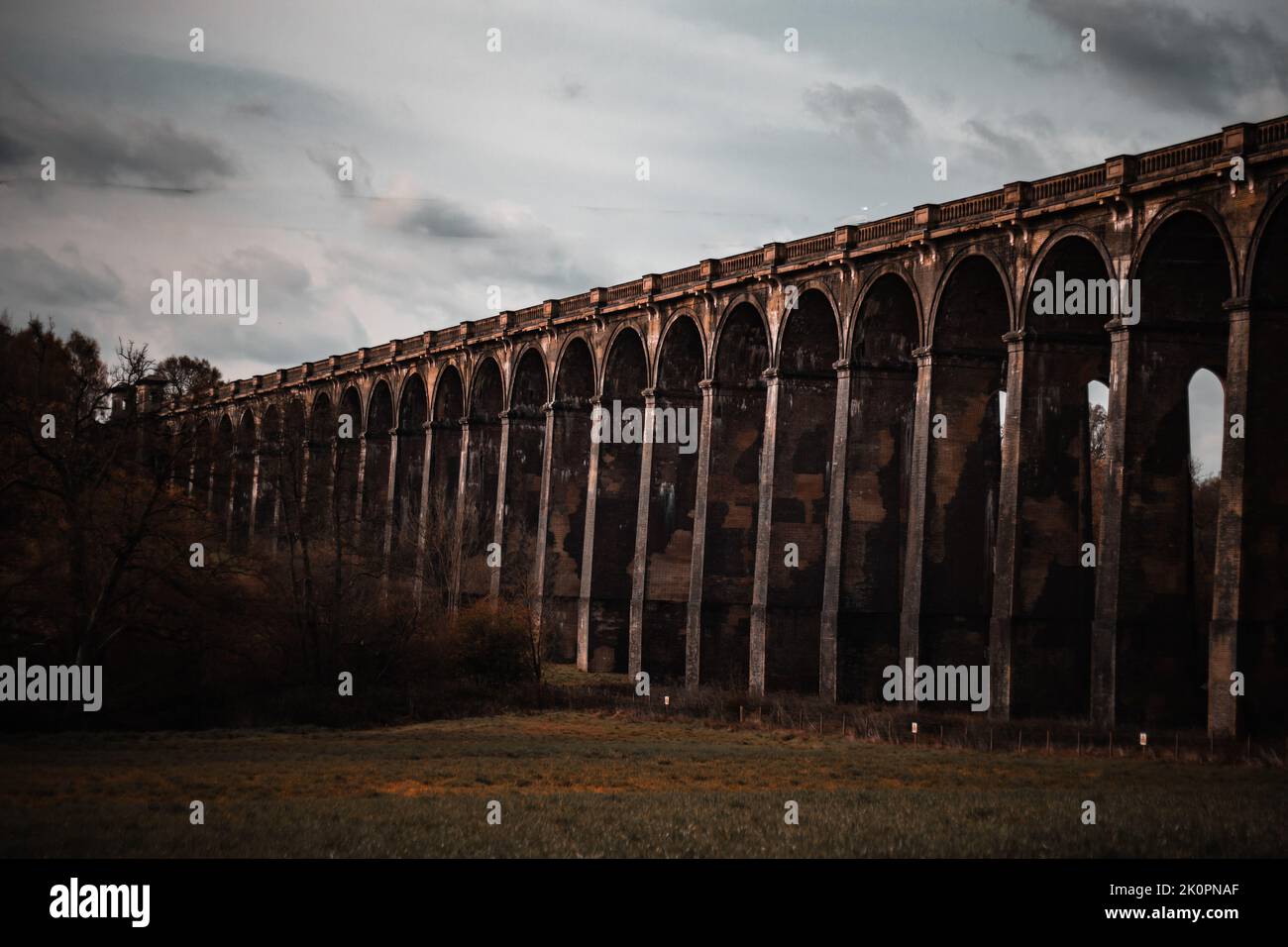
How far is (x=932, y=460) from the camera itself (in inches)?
1319

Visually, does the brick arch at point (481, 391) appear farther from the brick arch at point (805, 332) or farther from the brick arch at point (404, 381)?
the brick arch at point (805, 332)

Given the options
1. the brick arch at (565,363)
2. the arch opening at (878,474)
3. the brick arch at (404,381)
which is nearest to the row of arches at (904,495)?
the arch opening at (878,474)

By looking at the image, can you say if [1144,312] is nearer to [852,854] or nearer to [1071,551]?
[1071,551]

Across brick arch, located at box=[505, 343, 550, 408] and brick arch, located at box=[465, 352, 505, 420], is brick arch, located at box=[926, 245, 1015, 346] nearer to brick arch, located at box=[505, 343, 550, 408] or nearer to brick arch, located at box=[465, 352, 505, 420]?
brick arch, located at box=[505, 343, 550, 408]

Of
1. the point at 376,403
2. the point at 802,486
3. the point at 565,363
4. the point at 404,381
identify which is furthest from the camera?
the point at 376,403

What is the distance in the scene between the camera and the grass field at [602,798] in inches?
541

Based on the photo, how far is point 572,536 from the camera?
49.2 m

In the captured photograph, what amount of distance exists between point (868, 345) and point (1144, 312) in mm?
8966

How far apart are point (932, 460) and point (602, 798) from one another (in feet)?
57.9

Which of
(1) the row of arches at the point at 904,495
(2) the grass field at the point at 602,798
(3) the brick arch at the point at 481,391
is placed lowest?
(2) the grass field at the point at 602,798

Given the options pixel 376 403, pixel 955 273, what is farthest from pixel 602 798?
pixel 376 403

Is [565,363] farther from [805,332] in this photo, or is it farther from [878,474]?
[878,474]

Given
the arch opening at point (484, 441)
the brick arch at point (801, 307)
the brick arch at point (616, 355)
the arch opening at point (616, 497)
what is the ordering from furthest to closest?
1. the arch opening at point (484, 441)
2. the brick arch at point (616, 355)
3. the arch opening at point (616, 497)
4. the brick arch at point (801, 307)

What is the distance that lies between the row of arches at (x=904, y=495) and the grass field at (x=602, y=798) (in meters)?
5.53
